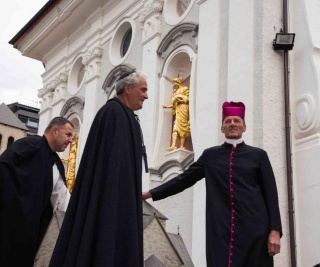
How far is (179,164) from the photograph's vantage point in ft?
28.9

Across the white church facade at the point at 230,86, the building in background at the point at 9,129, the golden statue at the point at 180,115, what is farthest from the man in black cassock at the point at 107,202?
the building in background at the point at 9,129

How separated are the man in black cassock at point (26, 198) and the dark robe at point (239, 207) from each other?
1.45 metres

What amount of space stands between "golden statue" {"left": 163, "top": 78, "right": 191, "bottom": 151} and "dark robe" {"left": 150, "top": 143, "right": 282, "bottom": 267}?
5.07 m

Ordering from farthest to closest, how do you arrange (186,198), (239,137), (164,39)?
(164,39) < (186,198) < (239,137)

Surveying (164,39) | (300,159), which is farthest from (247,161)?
(164,39)

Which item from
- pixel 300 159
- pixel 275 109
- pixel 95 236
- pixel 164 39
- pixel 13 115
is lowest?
pixel 95 236

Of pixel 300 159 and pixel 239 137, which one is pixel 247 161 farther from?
pixel 300 159

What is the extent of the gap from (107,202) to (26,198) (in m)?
1.47

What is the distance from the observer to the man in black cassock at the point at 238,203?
3535mm

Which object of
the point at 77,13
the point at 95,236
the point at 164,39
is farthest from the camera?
the point at 77,13

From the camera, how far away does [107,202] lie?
295cm

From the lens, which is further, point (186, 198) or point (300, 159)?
point (186, 198)

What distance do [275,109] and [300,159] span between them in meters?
0.84

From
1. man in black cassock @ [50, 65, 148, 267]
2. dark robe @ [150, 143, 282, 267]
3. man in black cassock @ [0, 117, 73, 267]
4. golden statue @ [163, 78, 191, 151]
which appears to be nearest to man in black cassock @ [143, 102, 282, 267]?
dark robe @ [150, 143, 282, 267]
